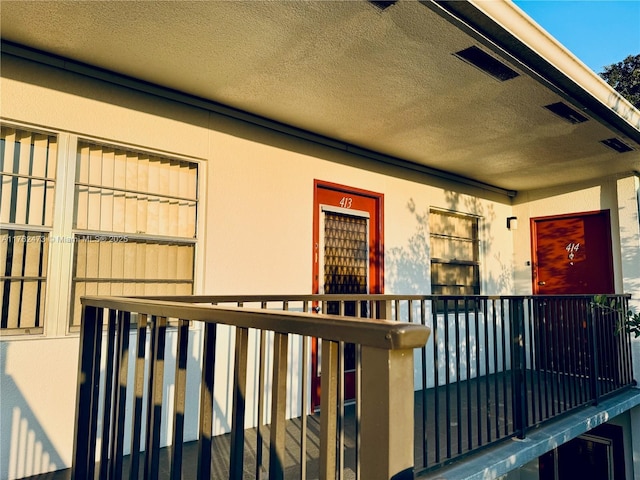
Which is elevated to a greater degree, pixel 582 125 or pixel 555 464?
pixel 582 125

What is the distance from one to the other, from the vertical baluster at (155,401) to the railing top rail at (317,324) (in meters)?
0.08

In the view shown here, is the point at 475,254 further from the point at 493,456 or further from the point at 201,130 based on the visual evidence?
the point at 201,130

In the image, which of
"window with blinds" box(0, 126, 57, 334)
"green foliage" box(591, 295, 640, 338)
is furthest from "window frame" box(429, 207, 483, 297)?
"window with blinds" box(0, 126, 57, 334)

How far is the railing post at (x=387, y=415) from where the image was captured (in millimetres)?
810

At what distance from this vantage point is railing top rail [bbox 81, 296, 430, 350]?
81 centimetres

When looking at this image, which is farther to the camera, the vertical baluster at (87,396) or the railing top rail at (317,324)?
the vertical baluster at (87,396)

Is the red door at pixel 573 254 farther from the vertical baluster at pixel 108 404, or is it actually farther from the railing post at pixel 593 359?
the vertical baluster at pixel 108 404

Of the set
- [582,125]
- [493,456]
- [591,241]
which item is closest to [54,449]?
[493,456]

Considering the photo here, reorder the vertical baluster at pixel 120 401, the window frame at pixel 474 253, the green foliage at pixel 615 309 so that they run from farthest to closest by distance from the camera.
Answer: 1. the window frame at pixel 474 253
2. the green foliage at pixel 615 309
3. the vertical baluster at pixel 120 401

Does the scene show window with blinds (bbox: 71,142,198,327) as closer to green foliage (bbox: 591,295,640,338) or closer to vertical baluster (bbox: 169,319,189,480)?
vertical baluster (bbox: 169,319,189,480)

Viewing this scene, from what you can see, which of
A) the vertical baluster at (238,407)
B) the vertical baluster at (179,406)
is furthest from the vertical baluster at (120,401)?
the vertical baluster at (238,407)

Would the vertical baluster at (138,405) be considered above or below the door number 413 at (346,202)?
below

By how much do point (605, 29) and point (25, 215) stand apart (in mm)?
14950

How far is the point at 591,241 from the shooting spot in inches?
216
